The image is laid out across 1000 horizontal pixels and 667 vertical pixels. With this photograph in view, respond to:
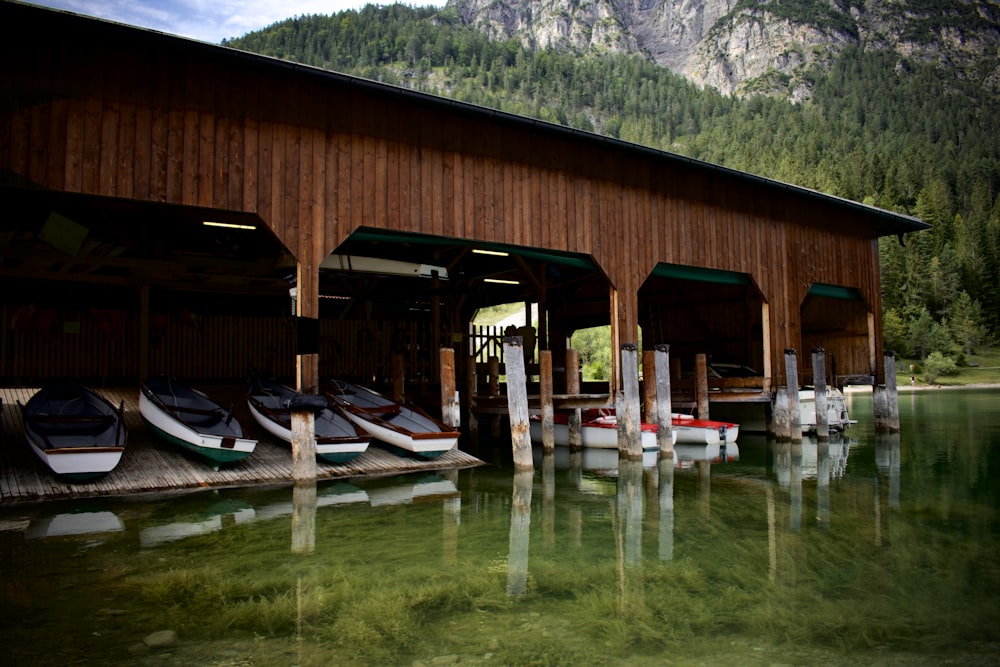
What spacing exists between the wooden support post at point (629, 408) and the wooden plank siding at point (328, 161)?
0.64 metres

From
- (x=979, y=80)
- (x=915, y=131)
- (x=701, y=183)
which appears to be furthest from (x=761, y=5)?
(x=701, y=183)

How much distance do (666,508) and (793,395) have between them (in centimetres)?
872

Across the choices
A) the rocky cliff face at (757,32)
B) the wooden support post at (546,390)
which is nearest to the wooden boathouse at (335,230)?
the wooden support post at (546,390)

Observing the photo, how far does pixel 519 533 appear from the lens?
320 inches

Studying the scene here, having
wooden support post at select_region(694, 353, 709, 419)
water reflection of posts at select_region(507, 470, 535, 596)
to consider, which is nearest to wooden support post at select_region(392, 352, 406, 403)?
water reflection of posts at select_region(507, 470, 535, 596)

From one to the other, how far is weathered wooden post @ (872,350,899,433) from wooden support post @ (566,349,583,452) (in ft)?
29.7

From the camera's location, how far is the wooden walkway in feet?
31.6

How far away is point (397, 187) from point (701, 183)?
7303 millimetres

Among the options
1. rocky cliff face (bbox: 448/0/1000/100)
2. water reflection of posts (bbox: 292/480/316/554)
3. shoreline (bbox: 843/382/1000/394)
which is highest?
rocky cliff face (bbox: 448/0/1000/100)

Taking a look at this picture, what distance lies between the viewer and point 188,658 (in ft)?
14.4

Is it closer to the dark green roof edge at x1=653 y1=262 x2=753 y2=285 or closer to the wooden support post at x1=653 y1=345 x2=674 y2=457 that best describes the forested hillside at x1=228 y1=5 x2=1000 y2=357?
the dark green roof edge at x1=653 y1=262 x2=753 y2=285

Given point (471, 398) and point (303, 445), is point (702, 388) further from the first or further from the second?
point (303, 445)

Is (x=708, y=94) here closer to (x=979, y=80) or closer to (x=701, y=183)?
(x=979, y=80)

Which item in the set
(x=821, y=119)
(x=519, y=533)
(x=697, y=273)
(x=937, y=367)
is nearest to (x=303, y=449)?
(x=519, y=533)
